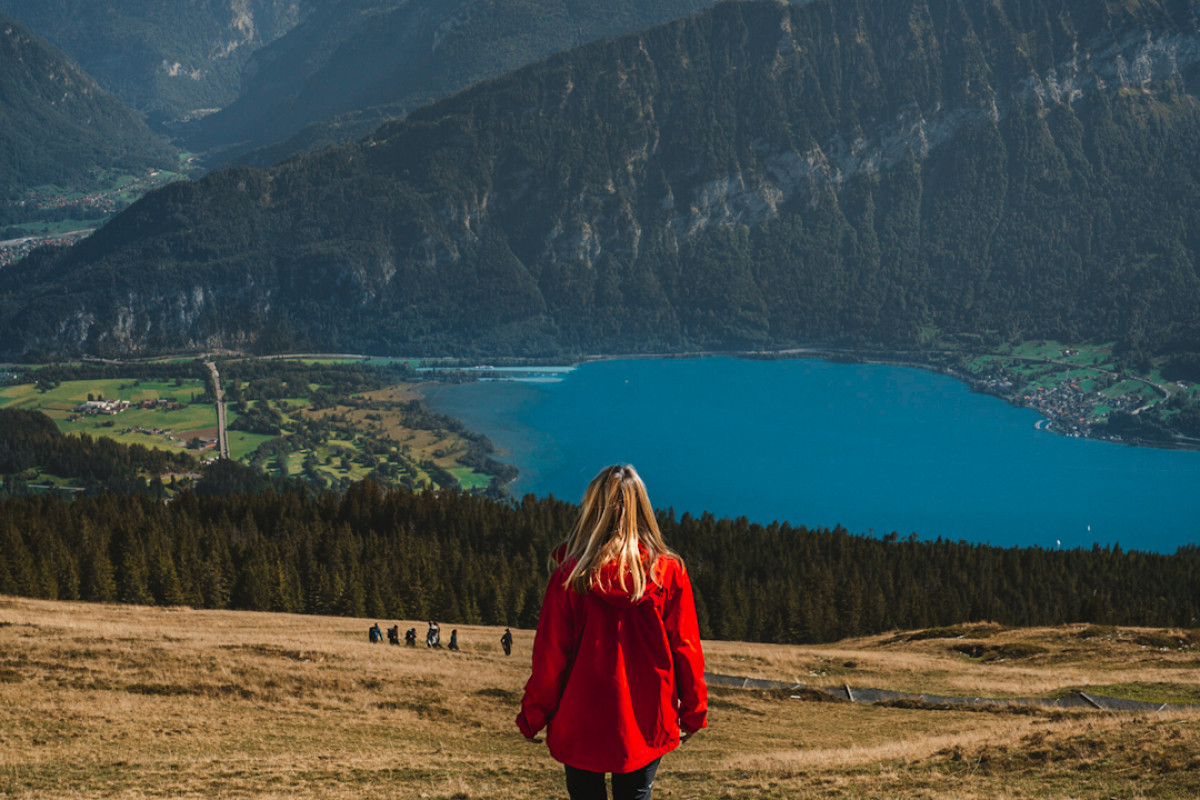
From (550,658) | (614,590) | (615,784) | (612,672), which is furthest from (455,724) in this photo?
(614,590)

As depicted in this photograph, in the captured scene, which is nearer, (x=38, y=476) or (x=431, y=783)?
(x=431, y=783)

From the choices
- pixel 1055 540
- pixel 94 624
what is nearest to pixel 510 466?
pixel 1055 540

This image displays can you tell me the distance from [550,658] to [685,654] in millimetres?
1360

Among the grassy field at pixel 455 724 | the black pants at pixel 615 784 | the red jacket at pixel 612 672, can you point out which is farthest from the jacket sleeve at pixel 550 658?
the grassy field at pixel 455 724

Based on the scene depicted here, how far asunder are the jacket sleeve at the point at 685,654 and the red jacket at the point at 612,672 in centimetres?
1

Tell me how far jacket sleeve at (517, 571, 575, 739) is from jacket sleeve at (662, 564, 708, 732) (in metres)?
1.02

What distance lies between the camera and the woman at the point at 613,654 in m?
10.5

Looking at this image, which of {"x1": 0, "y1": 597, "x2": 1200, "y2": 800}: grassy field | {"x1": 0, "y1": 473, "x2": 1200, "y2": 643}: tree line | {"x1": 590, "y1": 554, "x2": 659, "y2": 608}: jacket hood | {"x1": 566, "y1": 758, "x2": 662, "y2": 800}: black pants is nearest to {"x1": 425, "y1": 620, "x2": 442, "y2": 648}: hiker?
{"x1": 0, "y1": 597, "x2": 1200, "y2": 800}: grassy field

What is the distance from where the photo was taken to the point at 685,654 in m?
10.7

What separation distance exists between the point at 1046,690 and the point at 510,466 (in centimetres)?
15963

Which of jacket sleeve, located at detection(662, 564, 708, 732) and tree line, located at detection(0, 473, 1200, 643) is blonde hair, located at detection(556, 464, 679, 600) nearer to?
jacket sleeve, located at detection(662, 564, 708, 732)

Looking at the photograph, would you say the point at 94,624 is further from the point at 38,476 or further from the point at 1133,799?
the point at 38,476

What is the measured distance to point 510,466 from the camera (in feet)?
641

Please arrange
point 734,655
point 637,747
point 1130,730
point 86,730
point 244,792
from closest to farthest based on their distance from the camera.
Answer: point 637,747 < point 244,792 < point 1130,730 < point 86,730 < point 734,655
